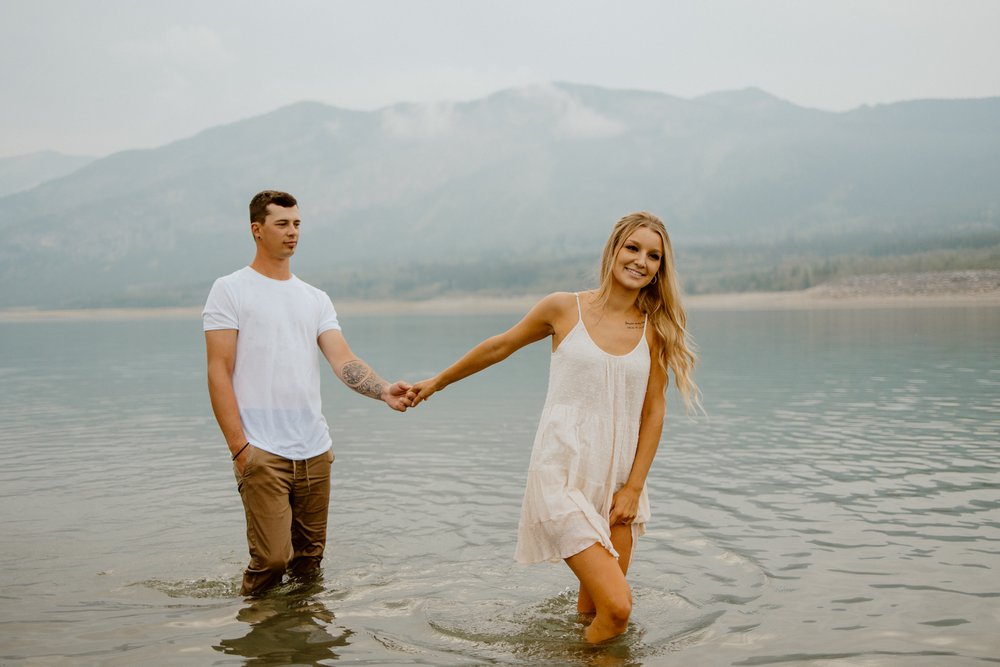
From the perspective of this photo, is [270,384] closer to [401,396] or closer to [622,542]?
[401,396]

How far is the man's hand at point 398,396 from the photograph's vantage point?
7.04 meters

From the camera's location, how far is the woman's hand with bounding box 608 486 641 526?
567 centimetres

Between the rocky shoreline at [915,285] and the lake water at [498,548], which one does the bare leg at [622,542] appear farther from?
the rocky shoreline at [915,285]

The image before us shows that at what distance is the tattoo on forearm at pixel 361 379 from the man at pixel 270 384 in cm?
27

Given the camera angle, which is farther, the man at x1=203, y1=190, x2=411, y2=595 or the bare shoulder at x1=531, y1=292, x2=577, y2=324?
the man at x1=203, y1=190, x2=411, y2=595

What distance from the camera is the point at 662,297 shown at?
226 inches

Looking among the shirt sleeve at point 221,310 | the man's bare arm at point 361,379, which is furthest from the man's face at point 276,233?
the man's bare arm at point 361,379

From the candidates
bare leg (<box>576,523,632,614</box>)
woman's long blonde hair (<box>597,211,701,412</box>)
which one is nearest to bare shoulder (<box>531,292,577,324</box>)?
woman's long blonde hair (<box>597,211,701,412</box>)

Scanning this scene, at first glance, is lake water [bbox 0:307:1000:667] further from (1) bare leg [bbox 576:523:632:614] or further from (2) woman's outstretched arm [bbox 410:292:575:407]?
(2) woman's outstretched arm [bbox 410:292:575:407]

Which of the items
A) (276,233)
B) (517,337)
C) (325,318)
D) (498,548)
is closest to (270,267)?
(276,233)

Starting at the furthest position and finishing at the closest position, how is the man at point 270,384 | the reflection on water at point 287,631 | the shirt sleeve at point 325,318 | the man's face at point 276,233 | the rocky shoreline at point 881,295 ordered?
the rocky shoreline at point 881,295 → the shirt sleeve at point 325,318 → the man's face at point 276,233 → the man at point 270,384 → the reflection on water at point 287,631

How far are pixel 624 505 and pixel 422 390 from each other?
181cm

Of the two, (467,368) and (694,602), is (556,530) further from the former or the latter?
(694,602)

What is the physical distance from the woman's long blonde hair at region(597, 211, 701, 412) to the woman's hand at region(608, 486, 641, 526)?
0.62 m
